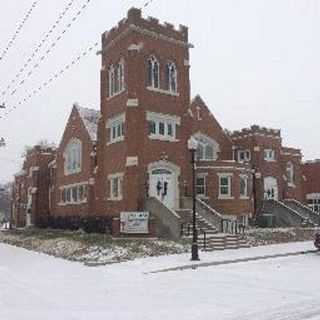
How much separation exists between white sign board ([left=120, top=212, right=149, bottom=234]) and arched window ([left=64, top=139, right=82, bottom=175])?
14.2 m

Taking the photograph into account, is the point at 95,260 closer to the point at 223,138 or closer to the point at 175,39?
the point at 175,39

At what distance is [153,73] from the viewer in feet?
116

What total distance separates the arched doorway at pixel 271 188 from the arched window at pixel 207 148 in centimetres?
514

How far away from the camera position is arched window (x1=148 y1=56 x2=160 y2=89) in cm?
3503

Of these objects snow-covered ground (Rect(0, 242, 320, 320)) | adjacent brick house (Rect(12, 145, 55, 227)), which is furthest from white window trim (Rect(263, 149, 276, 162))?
snow-covered ground (Rect(0, 242, 320, 320))

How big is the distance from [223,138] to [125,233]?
60.2 ft

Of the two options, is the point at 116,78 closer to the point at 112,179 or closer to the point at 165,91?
the point at 165,91

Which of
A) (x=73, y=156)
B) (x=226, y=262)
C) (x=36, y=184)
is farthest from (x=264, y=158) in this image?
(x=226, y=262)

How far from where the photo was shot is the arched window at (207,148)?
4443 centimetres

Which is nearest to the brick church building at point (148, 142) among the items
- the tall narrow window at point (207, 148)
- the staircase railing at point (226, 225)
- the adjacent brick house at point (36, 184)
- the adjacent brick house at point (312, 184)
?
the staircase railing at point (226, 225)

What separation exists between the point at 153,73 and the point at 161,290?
2145 centimetres

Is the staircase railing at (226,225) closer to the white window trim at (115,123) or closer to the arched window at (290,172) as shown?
the white window trim at (115,123)

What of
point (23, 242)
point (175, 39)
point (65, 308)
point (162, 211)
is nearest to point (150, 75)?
point (175, 39)

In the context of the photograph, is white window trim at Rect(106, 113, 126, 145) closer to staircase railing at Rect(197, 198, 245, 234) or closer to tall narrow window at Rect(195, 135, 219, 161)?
staircase railing at Rect(197, 198, 245, 234)
